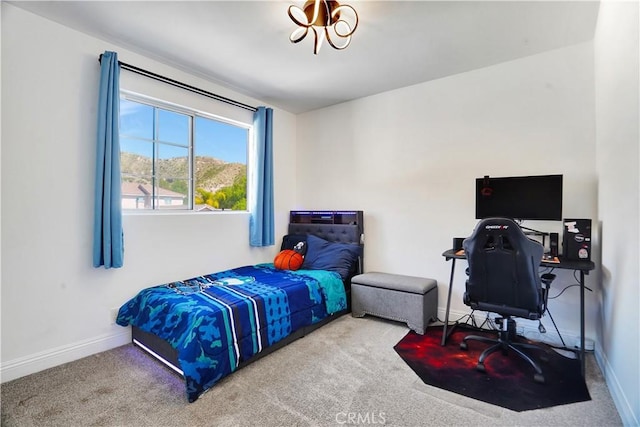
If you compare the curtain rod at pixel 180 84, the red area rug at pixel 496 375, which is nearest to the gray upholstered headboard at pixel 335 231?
the red area rug at pixel 496 375

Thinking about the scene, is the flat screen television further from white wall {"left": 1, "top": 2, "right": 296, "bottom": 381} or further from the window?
white wall {"left": 1, "top": 2, "right": 296, "bottom": 381}

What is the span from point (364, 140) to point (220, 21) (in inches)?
80.7

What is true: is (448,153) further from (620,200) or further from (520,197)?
(620,200)

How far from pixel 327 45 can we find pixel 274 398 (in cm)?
271

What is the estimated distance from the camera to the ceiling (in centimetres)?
210

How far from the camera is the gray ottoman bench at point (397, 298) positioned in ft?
9.30

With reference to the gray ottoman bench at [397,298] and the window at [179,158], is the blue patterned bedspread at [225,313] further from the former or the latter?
the window at [179,158]

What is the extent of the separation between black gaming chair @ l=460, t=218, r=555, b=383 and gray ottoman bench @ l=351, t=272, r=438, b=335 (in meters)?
0.62

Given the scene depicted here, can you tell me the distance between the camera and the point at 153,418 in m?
1.67

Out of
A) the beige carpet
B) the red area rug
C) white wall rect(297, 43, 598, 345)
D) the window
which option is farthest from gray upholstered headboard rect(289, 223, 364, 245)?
the beige carpet

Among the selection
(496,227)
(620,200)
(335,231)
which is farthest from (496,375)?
(335,231)

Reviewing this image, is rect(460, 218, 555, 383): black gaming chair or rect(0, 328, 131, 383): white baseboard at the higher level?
rect(460, 218, 555, 383): black gaming chair

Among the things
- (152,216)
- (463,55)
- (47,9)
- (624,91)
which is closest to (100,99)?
(47,9)

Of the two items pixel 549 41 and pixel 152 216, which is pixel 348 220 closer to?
pixel 152 216
